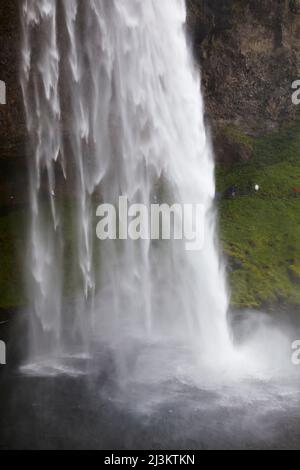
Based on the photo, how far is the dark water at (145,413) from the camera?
901 inches

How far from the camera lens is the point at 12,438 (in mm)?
23234

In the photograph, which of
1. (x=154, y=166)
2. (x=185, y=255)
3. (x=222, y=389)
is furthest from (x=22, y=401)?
(x=154, y=166)

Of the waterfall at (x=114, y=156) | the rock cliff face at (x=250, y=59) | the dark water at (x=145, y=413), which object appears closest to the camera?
the dark water at (x=145, y=413)

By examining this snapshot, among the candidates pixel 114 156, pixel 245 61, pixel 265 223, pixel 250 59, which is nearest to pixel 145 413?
pixel 114 156

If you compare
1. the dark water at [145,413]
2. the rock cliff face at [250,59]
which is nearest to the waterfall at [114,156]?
the dark water at [145,413]

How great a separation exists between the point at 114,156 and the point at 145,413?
2955 centimetres

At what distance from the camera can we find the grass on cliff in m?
43.7

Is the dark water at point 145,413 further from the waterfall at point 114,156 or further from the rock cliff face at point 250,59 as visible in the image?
the rock cliff face at point 250,59

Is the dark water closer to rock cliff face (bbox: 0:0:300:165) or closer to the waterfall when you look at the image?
Result: the waterfall

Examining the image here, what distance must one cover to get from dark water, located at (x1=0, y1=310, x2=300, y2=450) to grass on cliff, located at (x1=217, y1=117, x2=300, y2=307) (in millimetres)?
15036

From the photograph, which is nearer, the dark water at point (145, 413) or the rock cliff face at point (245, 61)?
the dark water at point (145, 413)

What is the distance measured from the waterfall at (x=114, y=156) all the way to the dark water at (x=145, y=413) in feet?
28.9

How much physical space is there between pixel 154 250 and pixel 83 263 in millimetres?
7036

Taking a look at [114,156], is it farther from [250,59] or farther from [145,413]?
[145,413]
